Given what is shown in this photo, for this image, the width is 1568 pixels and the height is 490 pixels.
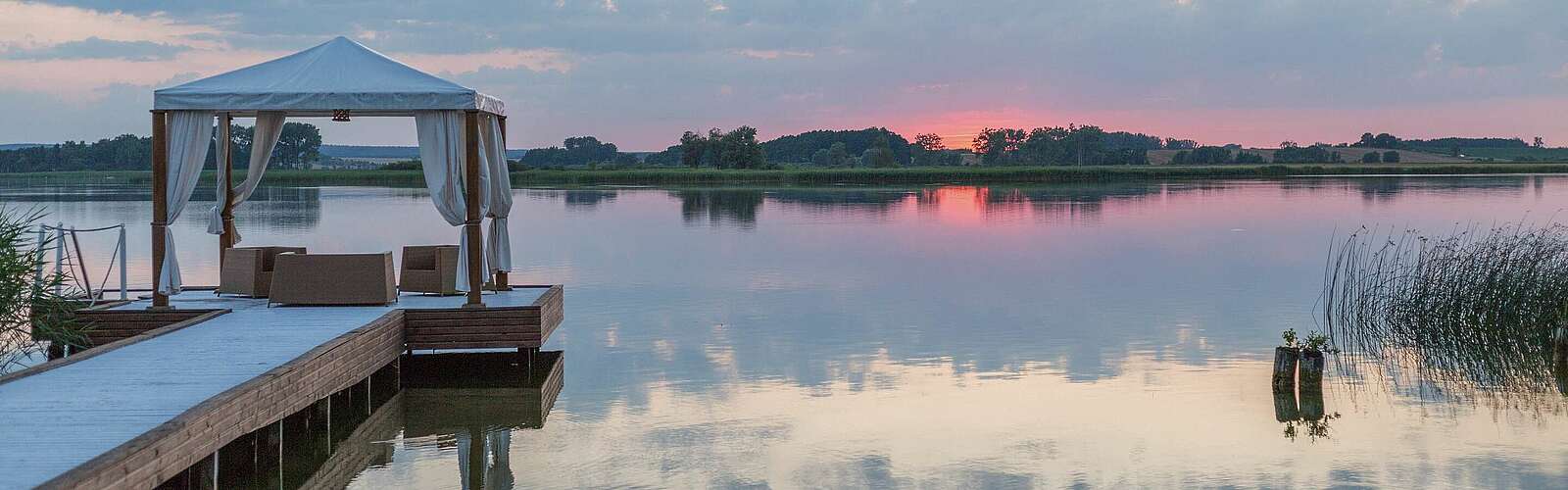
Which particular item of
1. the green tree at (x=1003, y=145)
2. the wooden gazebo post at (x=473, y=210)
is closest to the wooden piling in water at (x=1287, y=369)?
the wooden gazebo post at (x=473, y=210)

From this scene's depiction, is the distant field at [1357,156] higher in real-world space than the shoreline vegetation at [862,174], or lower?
higher

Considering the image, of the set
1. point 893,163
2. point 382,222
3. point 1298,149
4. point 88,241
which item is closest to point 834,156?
point 893,163

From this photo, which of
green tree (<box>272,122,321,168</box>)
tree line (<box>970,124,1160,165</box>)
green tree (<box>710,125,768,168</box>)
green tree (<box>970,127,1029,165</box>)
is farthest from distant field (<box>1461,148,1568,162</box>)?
green tree (<box>272,122,321,168</box>)

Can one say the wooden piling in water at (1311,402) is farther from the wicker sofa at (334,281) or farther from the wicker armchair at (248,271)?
the wicker armchair at (248,271)

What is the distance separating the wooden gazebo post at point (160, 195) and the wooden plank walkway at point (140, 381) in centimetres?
21

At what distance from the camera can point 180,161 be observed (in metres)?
9.93

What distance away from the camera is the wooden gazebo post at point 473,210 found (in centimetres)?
987

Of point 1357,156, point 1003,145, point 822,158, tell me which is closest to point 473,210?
point 1357,156

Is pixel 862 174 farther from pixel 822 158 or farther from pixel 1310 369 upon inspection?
pixel 1310 369

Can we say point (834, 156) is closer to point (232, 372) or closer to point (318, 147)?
point (318, 147)

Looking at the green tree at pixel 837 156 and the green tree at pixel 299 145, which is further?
the green tree at pixel 837 156

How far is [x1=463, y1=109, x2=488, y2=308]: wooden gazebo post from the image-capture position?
9867 mm

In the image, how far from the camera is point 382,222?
32.5 m

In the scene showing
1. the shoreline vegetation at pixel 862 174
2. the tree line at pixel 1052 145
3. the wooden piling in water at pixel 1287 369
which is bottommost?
the wooden piling in water at pixel 1287 369
